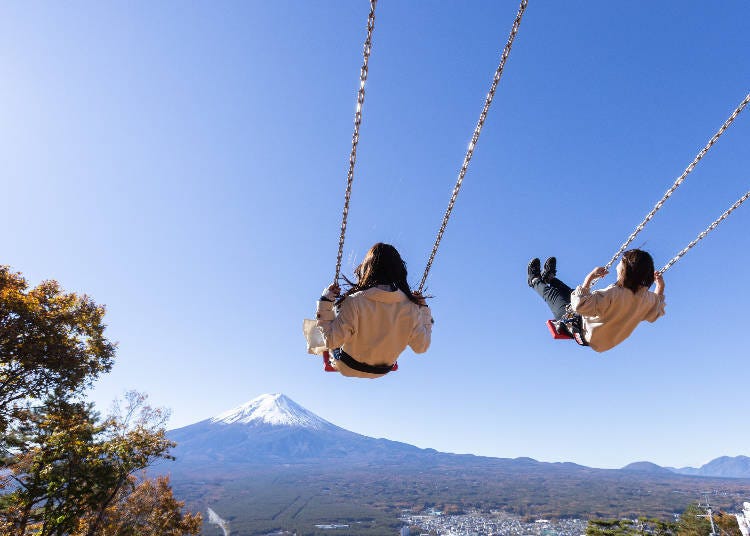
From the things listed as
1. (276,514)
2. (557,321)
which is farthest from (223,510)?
(557,321)

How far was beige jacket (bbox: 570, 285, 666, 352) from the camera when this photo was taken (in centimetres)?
349

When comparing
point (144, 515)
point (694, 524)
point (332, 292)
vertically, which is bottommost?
point (694, 524)

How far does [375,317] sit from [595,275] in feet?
6.90

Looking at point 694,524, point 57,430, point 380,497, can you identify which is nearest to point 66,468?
point 57,430

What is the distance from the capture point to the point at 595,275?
11.7 feet

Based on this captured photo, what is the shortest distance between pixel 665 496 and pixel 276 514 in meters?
138

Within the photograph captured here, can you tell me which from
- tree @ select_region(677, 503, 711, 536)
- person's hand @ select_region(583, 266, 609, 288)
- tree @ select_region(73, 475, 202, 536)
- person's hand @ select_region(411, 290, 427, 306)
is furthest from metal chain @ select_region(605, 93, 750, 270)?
tree @ select_region(677, 503, 711, 536)

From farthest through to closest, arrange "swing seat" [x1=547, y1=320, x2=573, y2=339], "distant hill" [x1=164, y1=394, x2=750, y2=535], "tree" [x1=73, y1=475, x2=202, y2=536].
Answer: "distant hill" [x1=164, y1=394, x2=750, y2=535] → "tree" [x1=73, y1=475, x2=202, y2=536] → "swing seat" [x1=547, y1=320, x2=573, y2=339]

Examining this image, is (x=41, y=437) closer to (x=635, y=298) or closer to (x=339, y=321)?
(x=339, y=321)

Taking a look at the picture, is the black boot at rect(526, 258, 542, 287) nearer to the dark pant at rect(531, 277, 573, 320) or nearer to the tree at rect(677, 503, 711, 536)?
the dark pant at rect(531, 277, 573, 320)

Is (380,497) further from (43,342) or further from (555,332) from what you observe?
(555,332)

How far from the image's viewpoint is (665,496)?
14675cm

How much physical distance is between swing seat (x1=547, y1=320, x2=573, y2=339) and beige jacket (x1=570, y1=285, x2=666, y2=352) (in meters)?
0.63

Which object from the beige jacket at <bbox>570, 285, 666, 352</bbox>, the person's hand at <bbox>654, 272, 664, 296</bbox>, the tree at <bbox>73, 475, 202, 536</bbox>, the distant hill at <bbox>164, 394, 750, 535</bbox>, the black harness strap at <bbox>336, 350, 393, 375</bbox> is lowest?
the distant hill at <bbox>164, 394, 750, 535</bbox>
